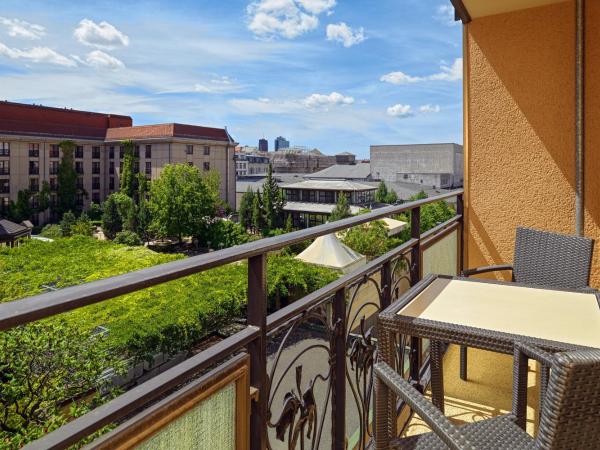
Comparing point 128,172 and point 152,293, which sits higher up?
point 128,172

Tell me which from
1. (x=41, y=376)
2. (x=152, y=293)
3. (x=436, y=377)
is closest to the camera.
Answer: (x=436, y=377)

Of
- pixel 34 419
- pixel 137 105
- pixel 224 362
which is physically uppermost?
pixel 137 105

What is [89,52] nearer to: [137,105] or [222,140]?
[137,105]

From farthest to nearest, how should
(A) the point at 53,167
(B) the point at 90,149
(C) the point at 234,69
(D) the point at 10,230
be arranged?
(C) the point at 234,69 → (B) the point at 90,149 → (A) the point at 53,167 → (D) the point at 10,230

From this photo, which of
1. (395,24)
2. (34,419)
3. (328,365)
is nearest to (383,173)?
(395,24)

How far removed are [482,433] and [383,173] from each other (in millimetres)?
53605

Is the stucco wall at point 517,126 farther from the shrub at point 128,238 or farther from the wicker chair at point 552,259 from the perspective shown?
the shrub at point 128,238

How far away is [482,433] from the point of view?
110cm

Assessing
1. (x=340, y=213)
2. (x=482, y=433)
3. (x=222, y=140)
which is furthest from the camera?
(x=222, y=140)

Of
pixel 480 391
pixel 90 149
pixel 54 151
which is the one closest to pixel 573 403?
pixel 480 391

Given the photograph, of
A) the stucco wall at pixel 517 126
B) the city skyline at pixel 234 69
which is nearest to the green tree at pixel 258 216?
the city skyline at pixel 234 69

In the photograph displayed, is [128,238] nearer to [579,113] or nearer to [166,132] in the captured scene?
[166,132]

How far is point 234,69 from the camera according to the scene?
84.9 meters

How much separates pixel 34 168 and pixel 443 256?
3710 cm
